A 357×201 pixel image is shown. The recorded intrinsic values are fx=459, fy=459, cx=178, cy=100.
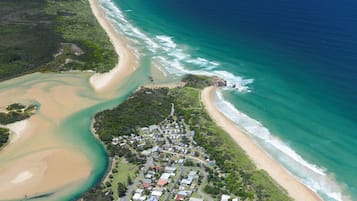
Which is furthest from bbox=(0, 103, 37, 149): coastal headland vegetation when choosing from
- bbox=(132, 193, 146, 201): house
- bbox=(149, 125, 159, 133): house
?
bbox=(132, 193, 146, 201): house

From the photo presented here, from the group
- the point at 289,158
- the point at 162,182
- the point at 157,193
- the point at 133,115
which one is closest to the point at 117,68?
the point at 133,115

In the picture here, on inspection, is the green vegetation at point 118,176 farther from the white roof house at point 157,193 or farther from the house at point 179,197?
the house at point 179,197

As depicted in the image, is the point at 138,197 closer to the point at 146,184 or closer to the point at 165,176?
the point at 146,184

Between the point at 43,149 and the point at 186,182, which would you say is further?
the point at 43,149

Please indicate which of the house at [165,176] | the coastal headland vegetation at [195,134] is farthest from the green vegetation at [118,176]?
the house at [165,176]

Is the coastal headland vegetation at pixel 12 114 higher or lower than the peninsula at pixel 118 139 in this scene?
lower

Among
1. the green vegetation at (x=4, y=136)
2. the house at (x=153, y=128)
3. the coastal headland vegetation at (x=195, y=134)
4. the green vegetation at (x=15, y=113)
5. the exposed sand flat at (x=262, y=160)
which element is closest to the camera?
the coastal headland vegetation at (x=195, y=134)
